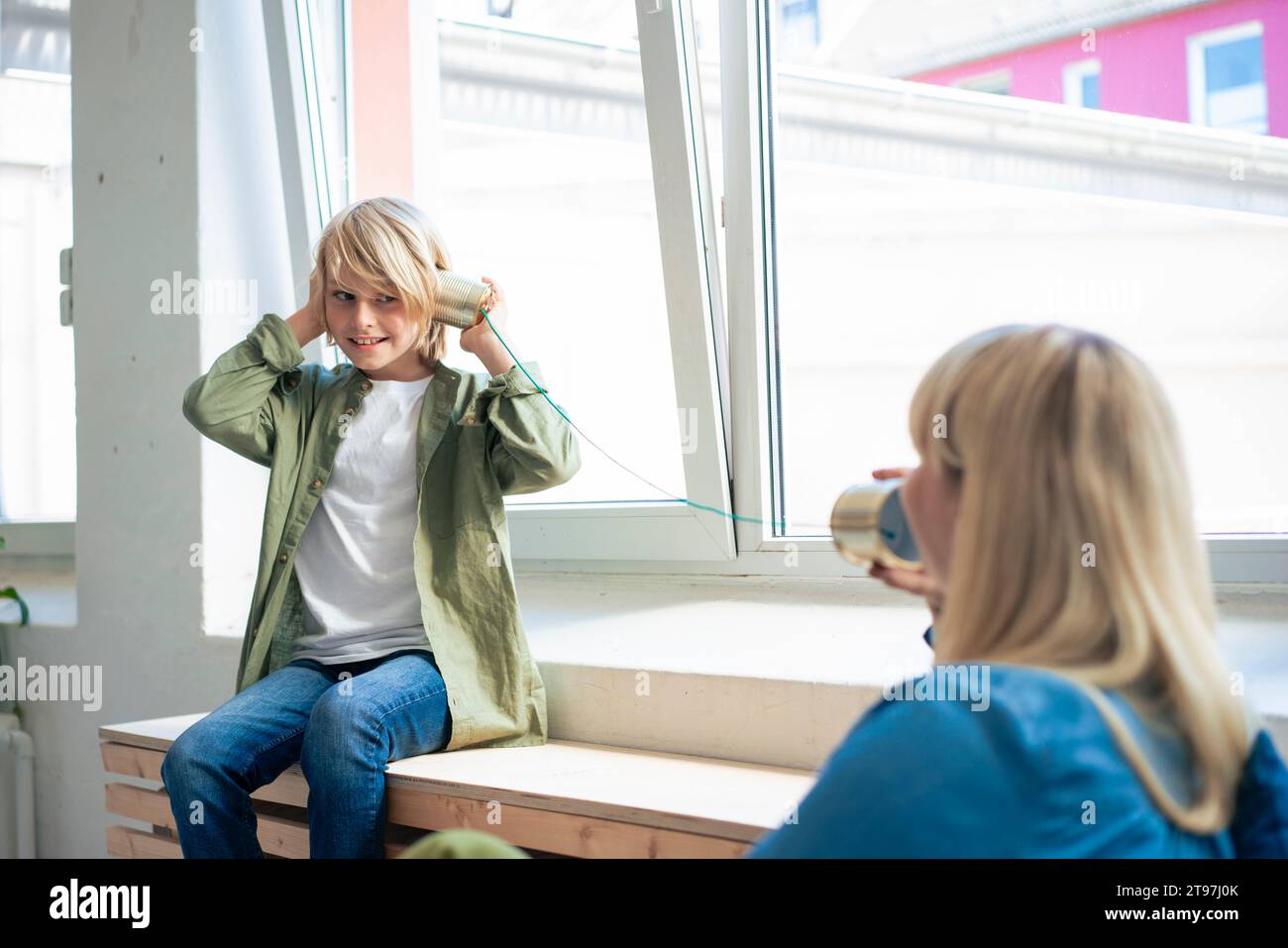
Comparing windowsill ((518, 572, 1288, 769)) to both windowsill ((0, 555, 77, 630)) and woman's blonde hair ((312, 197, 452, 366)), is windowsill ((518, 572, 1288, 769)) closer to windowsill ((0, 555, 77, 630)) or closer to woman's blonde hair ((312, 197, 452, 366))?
woman's blonde hair ((312, 197, 452, 366))

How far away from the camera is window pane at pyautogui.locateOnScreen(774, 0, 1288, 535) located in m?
1.53

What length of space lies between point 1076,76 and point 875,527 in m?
0.96

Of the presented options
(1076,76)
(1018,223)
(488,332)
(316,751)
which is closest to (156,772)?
(316,751)

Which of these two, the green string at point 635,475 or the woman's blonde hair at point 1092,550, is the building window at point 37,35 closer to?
the green string at point 635,475

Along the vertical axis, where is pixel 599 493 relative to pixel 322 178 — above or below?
below

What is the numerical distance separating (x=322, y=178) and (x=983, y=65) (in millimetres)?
1374

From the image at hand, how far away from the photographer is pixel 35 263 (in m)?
3.14

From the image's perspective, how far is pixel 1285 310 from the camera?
149cm

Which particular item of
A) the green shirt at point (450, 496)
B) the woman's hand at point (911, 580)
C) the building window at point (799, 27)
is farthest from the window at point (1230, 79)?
the green shirt at point (450, 496)

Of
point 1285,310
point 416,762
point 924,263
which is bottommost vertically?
point 416,762

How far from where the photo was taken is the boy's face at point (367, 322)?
1.72 meters

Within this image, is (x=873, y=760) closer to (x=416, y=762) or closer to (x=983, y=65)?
(x=416, y=762)

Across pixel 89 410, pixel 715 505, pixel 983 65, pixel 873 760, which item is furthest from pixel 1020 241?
pixel 89 410

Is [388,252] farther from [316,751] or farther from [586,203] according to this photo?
[316,751]
